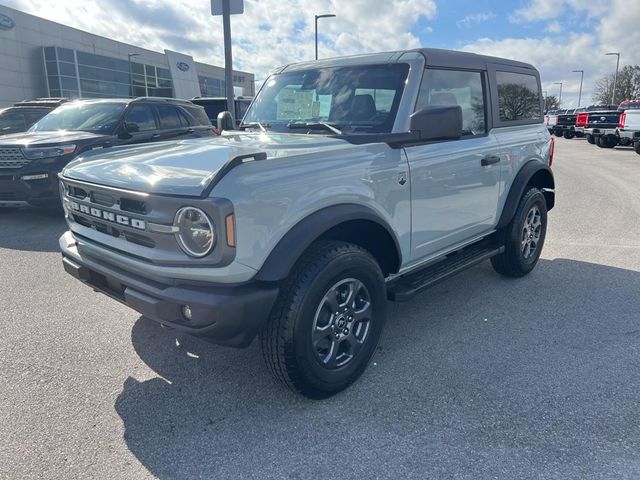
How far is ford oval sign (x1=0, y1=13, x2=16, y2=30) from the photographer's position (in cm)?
3672

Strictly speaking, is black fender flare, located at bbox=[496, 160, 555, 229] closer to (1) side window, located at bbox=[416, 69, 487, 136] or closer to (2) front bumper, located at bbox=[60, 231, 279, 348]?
(1) side window, located at bbox=[416, 69, 487, 136]

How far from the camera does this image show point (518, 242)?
15.0 ft

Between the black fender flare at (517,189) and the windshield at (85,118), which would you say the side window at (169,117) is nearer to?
the windshield at (85,118)

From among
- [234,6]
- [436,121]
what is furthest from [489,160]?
[234,6]

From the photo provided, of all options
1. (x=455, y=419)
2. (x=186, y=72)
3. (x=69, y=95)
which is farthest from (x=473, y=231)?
(x=186, y=72)

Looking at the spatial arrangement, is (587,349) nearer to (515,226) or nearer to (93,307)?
(515,226)

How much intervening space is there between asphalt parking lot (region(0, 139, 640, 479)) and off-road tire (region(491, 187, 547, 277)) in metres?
0.28

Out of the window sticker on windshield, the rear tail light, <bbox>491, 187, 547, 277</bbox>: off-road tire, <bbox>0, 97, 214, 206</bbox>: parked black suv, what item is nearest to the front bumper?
the window sticker on windshield

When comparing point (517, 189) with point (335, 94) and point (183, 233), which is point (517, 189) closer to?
point (335, 94)

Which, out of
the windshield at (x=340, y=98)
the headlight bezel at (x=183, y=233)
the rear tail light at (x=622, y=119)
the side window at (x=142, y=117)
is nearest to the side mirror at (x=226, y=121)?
the windshield at (x=340, y=98)

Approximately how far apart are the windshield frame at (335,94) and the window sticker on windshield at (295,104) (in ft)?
0.09

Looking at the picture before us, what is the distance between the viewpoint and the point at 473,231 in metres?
4.11

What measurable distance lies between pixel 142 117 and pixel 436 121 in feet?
21.7

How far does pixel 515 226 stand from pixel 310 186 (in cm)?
265
